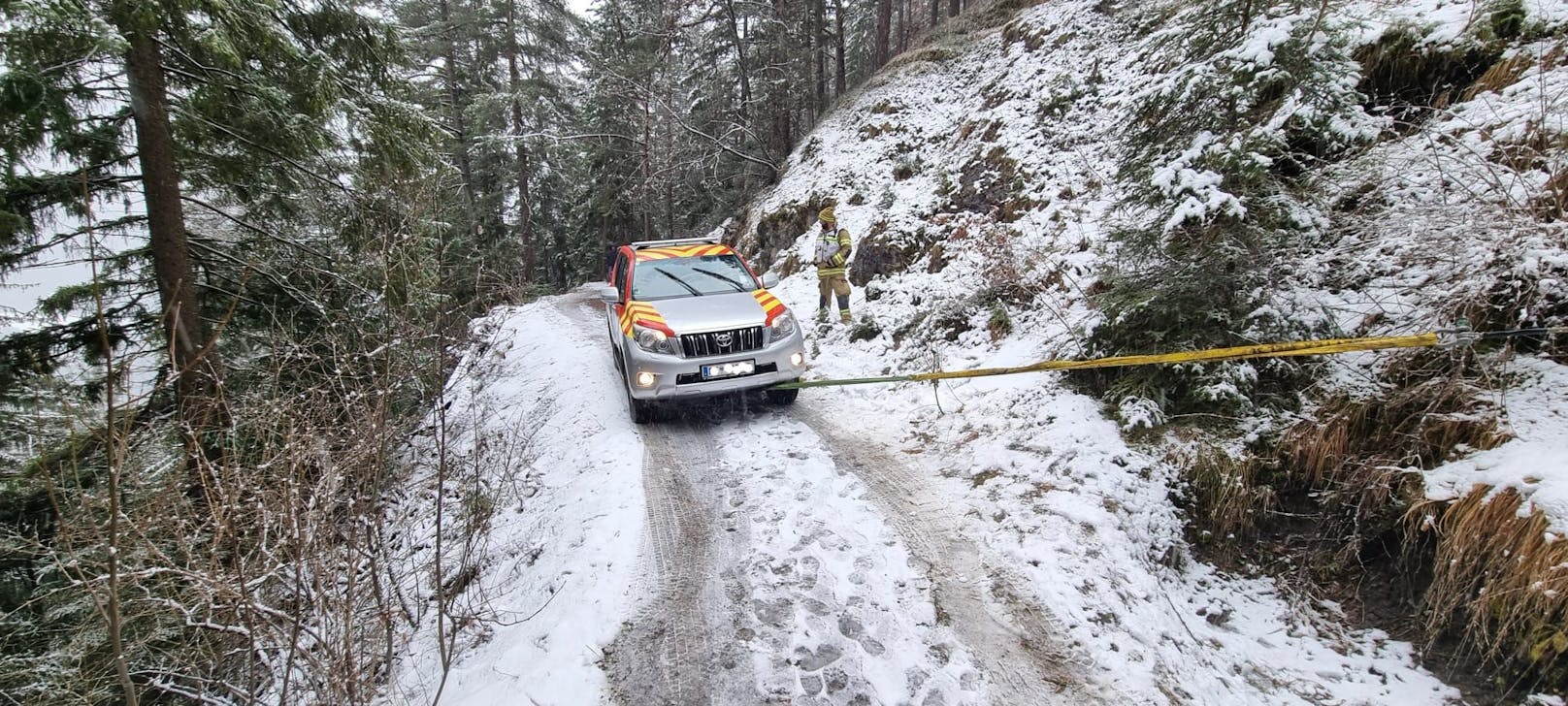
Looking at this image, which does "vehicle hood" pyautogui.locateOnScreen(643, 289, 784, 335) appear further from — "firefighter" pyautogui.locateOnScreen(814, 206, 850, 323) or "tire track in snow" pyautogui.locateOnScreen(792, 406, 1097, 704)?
"firefighter" pyautogui.locateOnScreen(814, 206, 850, 323)

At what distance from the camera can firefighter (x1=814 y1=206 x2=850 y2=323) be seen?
970 centimetres

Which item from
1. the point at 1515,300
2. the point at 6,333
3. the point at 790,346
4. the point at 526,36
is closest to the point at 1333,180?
the point at 1515,300

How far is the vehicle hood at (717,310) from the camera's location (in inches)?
250

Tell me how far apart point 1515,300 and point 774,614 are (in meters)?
4.50

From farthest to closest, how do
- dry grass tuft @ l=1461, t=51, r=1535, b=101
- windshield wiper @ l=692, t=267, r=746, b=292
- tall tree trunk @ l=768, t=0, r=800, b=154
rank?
tall tree trunk @ l=768, t=0, r=800, b=154 < windshield wiper @ l=692, t=267, r=746, b=292 < dry grass tuft @ l=1461, t=51, r=1535, b=101

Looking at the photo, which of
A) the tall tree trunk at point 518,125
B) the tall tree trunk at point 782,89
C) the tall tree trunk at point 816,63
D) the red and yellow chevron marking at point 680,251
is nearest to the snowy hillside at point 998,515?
the red and yellow chevron marking at point 680,251

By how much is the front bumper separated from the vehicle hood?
31 centimetres

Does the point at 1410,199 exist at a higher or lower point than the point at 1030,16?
lower

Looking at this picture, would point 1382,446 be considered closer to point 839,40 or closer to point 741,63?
point 741,63

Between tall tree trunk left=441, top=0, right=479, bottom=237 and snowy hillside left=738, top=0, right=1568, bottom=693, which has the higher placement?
tall tree trunk left=441, top=0, right=479, bottom=237

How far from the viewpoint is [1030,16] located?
51.9 feet

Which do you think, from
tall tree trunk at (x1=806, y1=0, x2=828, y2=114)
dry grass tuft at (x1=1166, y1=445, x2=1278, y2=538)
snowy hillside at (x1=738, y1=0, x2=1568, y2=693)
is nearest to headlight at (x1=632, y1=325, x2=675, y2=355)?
snowy hillside at (x1=738, y1=0, x2=1568, y2=693)

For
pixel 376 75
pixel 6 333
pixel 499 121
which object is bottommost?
pixel 6 333

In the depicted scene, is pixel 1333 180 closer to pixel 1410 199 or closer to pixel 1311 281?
pixel 1410 199
